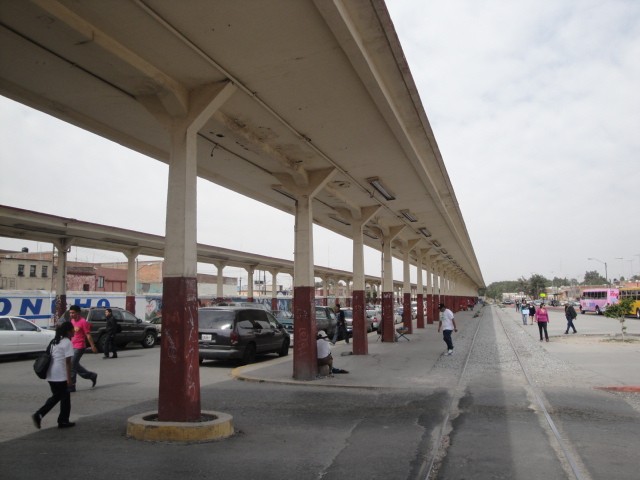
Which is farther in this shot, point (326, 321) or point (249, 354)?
point (326, 321)

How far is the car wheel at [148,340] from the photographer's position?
73.2 ft

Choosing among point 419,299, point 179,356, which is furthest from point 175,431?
point 419,299

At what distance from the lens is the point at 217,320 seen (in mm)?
15766

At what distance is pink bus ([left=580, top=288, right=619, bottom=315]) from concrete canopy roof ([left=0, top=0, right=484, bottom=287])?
50344mm

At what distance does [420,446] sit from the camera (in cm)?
683

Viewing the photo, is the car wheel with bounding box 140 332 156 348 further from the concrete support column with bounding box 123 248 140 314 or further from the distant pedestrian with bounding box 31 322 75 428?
the distant pedestrian with bounding box 31 322 75 428

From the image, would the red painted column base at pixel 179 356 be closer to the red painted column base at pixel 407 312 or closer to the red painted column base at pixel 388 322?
the red painted column base at pixel 388 322

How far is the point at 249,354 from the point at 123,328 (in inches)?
301

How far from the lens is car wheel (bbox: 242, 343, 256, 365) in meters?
15.8

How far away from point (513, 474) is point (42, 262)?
68.9 metres

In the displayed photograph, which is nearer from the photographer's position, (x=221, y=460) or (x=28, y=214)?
→ (x=221, y=460)

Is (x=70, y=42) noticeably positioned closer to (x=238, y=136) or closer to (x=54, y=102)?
(x=54, y=102)

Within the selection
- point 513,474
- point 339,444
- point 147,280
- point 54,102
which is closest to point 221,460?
point 339,444

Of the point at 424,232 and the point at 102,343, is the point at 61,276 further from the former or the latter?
the point at 424,232
